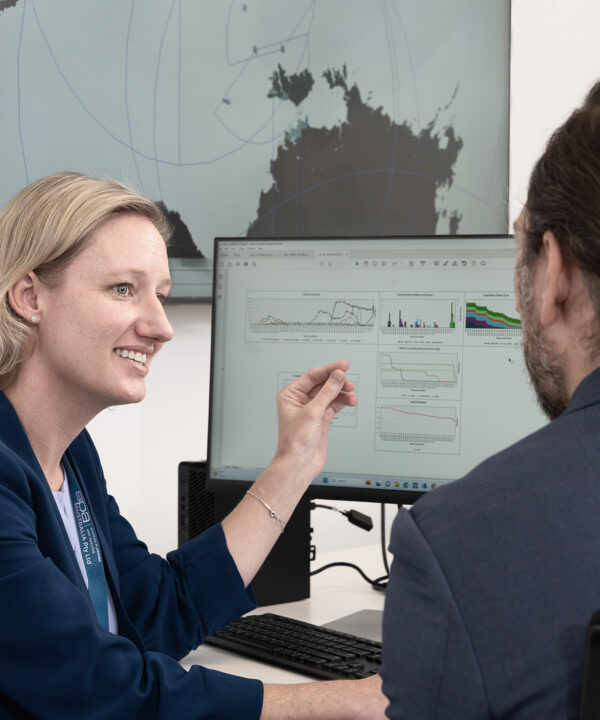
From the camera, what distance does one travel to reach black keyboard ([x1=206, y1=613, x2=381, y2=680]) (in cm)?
109

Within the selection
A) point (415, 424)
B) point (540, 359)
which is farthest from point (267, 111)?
point (540, 359)

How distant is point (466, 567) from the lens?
57cm

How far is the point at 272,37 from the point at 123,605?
4.05 ft

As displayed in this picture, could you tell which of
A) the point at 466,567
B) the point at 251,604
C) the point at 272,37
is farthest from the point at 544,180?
the point at 272,37

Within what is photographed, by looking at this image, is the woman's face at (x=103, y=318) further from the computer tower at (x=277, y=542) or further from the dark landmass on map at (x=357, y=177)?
the dark landmass on map at (x=357, y=177)

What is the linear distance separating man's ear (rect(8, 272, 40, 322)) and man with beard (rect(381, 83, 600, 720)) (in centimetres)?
64

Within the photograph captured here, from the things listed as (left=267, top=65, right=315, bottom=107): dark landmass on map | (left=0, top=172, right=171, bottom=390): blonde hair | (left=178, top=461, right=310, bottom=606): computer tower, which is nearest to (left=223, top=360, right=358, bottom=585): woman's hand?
(left=178, top=461, right=310, bottom=606): computer tower

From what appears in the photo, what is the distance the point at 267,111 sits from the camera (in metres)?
1.83

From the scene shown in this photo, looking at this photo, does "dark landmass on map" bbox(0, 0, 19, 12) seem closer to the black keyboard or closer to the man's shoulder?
the black keyboard

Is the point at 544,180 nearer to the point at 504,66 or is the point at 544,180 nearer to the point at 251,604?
the point at 251,604

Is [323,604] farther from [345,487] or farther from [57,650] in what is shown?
[57,650]

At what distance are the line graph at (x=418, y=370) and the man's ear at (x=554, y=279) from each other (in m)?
0.65

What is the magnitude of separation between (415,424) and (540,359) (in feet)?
2.03

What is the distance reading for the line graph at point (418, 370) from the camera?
1353 millimetres
